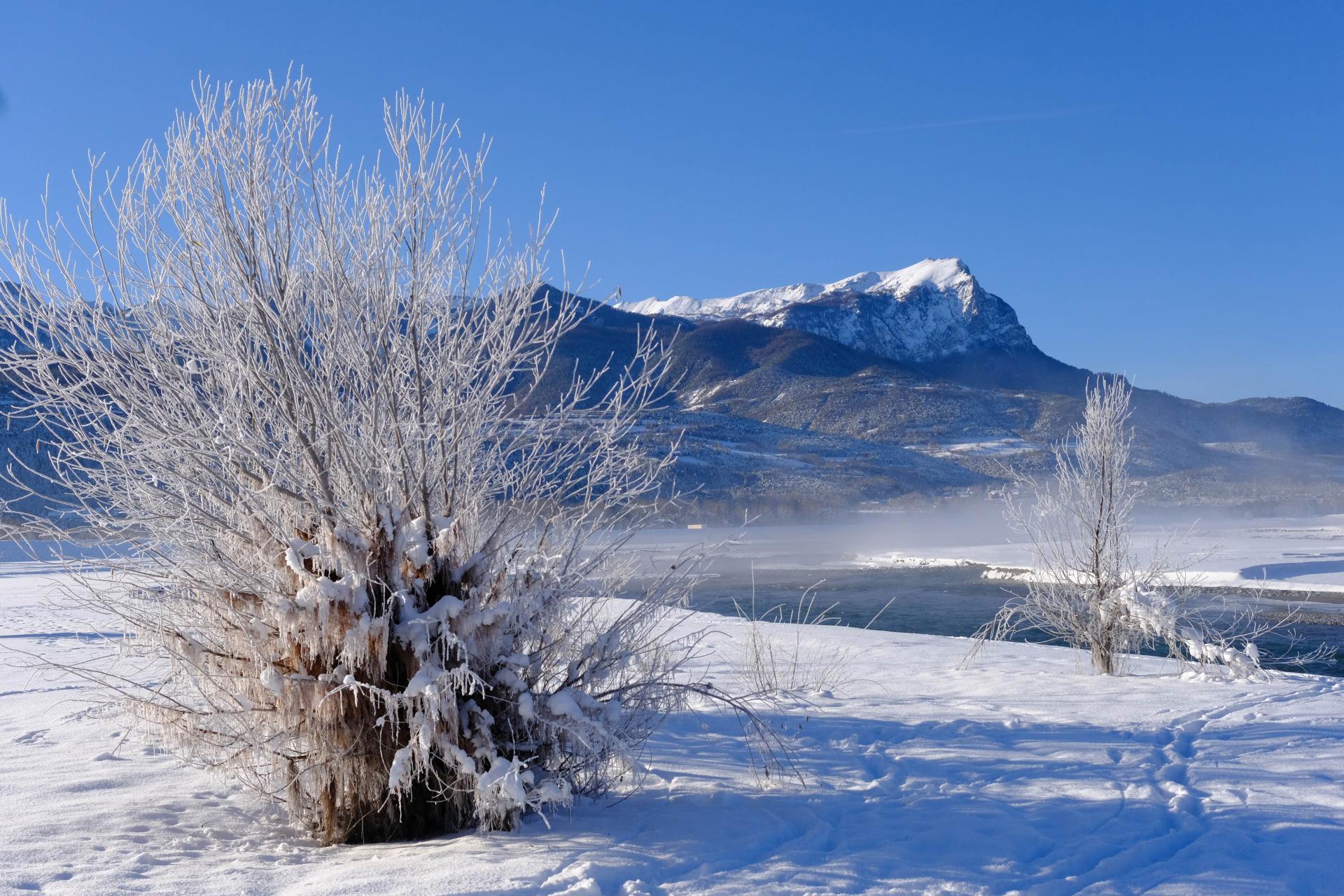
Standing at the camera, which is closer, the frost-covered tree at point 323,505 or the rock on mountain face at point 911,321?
the frost-covered tree at point 323,505

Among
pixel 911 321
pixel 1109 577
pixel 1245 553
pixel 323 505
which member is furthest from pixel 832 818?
pixel 911 321

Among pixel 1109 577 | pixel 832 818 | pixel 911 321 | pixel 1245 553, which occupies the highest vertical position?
pixel 911 321

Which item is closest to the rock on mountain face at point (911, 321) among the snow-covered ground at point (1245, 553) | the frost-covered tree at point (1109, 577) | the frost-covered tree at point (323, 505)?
the snow-covered ground at point (1245, 553)

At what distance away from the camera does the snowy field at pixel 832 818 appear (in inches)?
158

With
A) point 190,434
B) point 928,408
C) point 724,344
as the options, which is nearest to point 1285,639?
point 190,434

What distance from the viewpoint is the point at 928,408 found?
97375 millimetres

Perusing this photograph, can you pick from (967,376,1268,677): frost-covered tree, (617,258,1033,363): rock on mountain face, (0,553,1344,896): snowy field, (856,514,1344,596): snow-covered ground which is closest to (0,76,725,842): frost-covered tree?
(0,553,1344,896): snowy field

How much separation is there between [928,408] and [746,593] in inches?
3126

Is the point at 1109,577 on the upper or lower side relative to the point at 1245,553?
upper

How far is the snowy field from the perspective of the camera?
4.00 metres

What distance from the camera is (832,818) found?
4.88 metres

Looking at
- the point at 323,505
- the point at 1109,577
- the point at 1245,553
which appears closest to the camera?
the point at 323,505

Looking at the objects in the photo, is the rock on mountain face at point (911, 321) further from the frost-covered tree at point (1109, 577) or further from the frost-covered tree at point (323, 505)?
the frost-covered tree at point (323, 505)

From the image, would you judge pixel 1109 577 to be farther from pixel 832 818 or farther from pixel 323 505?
pixel 323 505
